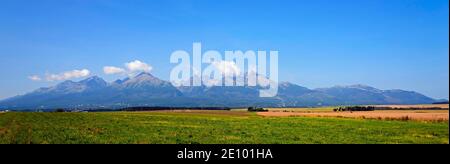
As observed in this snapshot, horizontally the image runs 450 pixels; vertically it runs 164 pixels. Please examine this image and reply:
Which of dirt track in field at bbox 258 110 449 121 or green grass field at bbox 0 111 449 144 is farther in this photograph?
dirt track in field at bbox 258 110 449 121

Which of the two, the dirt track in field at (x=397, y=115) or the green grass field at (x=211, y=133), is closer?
the green grass field at (x=211, y=133)

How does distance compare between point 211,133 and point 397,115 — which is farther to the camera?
point 397,115
